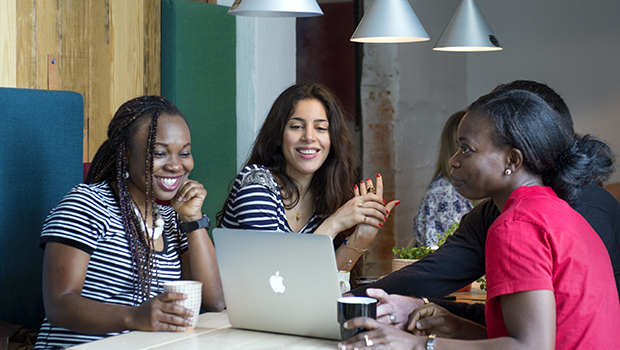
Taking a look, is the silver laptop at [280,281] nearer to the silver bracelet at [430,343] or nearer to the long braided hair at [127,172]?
the silver bracelet at [430,343]

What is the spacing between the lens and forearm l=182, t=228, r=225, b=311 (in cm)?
172

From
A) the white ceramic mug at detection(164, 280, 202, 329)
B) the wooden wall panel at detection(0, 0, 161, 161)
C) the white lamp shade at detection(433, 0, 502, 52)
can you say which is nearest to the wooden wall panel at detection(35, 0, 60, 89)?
the wooden wall panel at detection(0, 0, 161, 161)

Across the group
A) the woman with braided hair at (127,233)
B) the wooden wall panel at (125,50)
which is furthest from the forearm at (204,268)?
the wooden wall panel at (125,50)

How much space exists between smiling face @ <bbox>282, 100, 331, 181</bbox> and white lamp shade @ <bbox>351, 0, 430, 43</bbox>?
1.02 ft

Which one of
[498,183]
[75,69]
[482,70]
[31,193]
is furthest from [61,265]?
[482,70]

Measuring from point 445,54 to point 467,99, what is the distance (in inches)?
19.8

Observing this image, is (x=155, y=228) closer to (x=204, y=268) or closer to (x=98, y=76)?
(x=204, y=268)

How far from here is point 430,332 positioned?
4.55 ft

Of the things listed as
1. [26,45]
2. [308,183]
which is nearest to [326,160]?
[308,183]

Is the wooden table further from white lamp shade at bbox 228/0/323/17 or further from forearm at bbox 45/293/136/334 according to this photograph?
white lamp shade at bbox 228/0/323/17

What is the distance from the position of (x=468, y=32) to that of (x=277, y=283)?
1.61 meters

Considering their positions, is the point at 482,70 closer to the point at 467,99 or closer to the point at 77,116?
the point at 467,99

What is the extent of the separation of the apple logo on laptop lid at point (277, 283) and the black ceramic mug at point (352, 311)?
0.14 m

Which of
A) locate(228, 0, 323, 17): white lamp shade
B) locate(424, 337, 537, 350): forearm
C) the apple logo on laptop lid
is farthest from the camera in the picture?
locate(228, 0, 323, 17): white lamp shade
